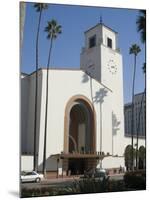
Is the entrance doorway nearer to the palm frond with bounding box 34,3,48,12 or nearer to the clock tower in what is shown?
the clock tower

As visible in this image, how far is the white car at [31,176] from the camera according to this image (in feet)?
24.9

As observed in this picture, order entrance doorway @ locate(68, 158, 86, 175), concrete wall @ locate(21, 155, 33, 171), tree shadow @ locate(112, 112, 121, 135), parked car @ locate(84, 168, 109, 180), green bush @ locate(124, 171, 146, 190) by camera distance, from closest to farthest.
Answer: concrete wall @ locate(21, 155, 33, 171), entrance doorway @ locate(68, 158, 86, 175), parked car @ locate(84, 168, 109, 180), green bush @ locate(124, 171, 146, 190), tree shadow @ locate(112, 112, 121, 135)

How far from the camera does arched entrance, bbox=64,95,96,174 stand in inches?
324

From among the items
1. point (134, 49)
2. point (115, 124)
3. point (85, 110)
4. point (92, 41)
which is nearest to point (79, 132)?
point (85, 110)

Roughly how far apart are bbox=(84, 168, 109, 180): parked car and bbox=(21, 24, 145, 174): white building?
0.11 m

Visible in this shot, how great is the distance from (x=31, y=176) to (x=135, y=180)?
227cm

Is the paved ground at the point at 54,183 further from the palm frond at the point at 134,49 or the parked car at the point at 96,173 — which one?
the palm frond at the point at 134,49

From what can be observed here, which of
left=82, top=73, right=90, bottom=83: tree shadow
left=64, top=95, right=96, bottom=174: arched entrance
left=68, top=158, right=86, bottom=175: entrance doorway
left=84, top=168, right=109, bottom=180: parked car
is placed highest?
left=82, top=73, right=90, bottom=83: tree shadow

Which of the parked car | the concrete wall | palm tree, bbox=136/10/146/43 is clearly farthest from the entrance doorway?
palm tree, bbox=136/10/146/43

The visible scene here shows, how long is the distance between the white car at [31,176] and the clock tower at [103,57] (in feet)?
7.73

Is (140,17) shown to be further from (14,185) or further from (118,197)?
(14,185)

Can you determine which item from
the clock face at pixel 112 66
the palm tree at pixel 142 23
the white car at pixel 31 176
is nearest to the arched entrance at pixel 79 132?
the white car at pixel 31 176

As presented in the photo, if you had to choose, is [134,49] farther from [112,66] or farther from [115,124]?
[115,124]

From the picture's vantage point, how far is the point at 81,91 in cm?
866
